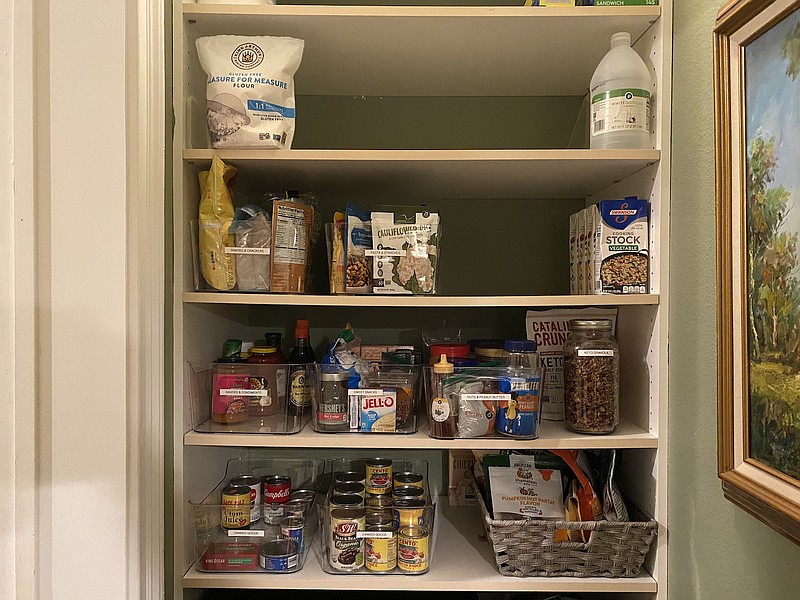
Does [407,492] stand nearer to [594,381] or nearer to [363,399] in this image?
[363,399]

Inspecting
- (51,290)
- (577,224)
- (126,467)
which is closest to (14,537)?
(126,467)

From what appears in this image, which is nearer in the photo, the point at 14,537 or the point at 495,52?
the point at 14,537

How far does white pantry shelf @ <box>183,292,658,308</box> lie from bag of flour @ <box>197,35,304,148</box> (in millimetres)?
302

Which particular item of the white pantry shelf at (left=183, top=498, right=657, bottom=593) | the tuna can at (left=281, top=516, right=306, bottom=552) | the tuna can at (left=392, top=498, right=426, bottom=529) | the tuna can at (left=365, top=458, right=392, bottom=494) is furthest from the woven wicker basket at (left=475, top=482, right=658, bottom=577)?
the tuna can at (left=281, top=516, right=306, bottom=552)

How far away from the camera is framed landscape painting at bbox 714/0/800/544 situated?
81 centimetres

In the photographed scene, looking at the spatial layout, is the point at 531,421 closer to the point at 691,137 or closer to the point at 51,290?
the point at 691,137

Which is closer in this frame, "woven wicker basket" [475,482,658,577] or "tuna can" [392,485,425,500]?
"woven wicker basket" [475,482,658,577]

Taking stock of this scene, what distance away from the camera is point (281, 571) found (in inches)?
51.6

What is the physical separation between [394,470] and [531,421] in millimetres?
487

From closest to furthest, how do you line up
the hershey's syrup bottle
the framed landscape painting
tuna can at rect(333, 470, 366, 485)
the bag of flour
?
the framed landscape painting → the bag of flour → the hershey's syrup bottle → tuna can at rect(333, 470, 366, 485)

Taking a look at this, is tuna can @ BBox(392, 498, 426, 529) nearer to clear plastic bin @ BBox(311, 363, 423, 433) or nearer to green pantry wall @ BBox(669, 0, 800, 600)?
clear plastic bin @ BBox(311, 363, 423, 433)

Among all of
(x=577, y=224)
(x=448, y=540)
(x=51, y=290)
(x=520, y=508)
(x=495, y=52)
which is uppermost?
(x=495, y=52)

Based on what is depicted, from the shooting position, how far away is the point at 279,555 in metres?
1.31

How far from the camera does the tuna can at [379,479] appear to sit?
1.44 metres
